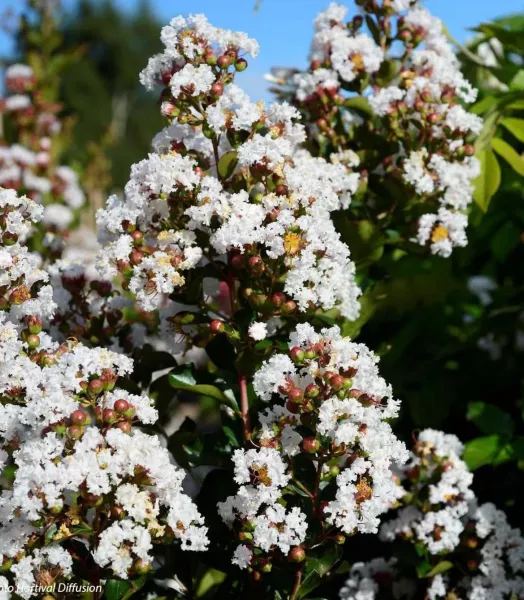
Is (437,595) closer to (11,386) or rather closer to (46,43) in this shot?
(11,386)

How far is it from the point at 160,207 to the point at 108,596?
63 centimetres

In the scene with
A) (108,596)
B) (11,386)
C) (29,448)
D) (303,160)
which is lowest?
(108,596)

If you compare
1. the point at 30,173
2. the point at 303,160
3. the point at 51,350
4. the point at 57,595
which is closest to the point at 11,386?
the point at 51,350

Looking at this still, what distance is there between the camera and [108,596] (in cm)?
113

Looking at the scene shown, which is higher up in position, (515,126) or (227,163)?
(515,126)

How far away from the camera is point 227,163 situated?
134 centimetres

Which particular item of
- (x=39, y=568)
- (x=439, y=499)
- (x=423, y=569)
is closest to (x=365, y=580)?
(x=423, y=569)

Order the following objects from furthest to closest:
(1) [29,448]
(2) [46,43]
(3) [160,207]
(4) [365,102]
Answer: (2) [46,43], (4) [365,102], (3) [160,207], (1) [29,448]

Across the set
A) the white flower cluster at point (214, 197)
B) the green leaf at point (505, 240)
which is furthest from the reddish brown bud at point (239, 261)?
the green leaf at point (505, 240)

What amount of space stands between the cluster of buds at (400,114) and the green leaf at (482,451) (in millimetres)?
418

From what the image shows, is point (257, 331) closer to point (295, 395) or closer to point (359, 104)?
point (295, 395)

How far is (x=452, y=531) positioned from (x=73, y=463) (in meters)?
0.76

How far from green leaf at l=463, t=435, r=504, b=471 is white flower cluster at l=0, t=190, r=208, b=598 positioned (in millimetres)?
692

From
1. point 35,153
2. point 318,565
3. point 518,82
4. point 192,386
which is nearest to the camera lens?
point 318,565
